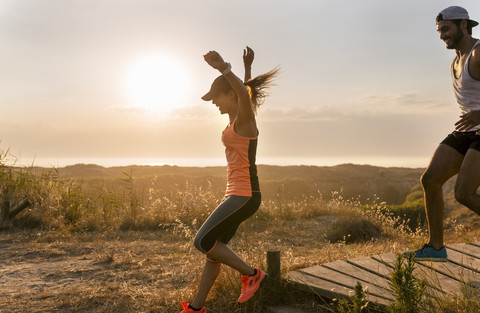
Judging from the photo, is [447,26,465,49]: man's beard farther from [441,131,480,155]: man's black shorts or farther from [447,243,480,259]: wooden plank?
[447,243,480,259]: wooden plank

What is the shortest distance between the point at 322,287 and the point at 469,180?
1.56m

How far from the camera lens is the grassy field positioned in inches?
168

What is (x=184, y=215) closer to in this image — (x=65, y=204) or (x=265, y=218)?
(x=265, y=218)

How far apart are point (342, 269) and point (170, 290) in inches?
69.8

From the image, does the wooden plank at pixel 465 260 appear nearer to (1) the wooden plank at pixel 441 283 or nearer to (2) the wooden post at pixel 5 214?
(1) the wooden plank at pixel 441 283

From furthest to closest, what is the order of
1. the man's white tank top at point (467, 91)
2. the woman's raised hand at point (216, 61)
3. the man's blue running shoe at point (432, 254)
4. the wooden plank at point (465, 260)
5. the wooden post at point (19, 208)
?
the wooden post at point (19, 208), the man's blue running shoe at point (432, 254), the wooden plank at point (465, 260), the man's white tank top at point (467, 91), the woman's raised hand at point (216, 61)

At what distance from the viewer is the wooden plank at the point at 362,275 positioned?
11.6ft

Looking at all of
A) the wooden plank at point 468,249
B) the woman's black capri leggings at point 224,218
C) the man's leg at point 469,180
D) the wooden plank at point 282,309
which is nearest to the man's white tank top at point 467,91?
the man's leg at point 469,180

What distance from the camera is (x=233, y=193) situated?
3525 millimetres

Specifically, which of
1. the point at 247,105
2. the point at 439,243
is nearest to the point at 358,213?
the point at 439,243

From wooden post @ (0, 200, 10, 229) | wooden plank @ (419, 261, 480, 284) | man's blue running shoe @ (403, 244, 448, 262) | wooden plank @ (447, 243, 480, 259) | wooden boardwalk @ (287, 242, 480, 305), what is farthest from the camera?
wooden post @ (0, 200, 10, 229)

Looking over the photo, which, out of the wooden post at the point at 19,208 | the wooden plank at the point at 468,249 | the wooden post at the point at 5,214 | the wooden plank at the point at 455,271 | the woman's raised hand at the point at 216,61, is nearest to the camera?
the woman's raised hand at the point at 216,61

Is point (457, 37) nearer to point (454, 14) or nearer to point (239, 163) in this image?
point (454, 14)

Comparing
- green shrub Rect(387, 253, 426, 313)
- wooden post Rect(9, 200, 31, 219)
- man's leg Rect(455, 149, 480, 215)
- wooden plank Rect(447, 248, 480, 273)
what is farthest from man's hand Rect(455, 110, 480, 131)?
wooden post Rect(9, 200, 31, 219)
